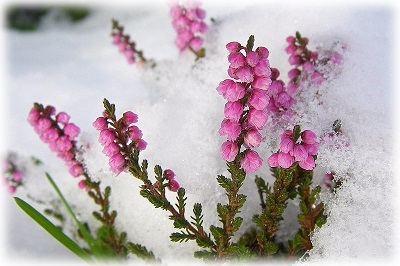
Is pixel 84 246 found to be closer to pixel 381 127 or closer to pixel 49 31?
pixel 381 127

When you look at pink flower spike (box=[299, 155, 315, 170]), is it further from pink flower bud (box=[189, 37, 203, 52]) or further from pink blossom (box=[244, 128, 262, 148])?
pink flower bud (box=[189, 37, 203, 52])

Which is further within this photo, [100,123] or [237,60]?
[100,123]

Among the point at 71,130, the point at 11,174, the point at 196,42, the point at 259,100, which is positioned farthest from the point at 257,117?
the point at 11,174

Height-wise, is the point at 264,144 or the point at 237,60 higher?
the point at 237,60

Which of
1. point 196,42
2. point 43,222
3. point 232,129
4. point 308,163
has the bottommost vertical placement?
point 43,222

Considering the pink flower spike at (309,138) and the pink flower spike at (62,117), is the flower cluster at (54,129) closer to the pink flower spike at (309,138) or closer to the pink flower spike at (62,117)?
the pink flower spike at (62,117)

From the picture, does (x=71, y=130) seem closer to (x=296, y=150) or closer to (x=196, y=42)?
(x=196, y=42)
